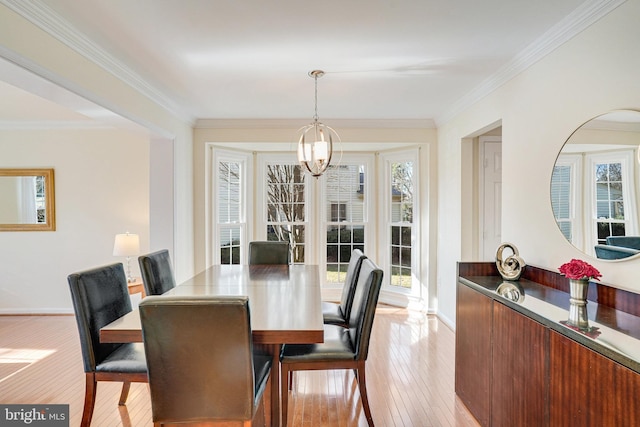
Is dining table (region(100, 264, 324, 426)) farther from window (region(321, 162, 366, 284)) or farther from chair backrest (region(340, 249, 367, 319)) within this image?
window (region(321, 162, 366, 284))

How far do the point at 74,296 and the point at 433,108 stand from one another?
3781mm

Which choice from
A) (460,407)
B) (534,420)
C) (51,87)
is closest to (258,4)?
(51,87)

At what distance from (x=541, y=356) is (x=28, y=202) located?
555 centimetres

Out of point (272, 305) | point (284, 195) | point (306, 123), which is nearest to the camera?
point (272, 305)

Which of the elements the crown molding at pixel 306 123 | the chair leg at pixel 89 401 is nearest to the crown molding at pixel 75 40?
the crown molding at pixel 306 123

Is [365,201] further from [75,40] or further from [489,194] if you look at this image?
[75,40]

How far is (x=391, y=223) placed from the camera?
5.13 metres

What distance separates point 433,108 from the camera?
13.3 feet

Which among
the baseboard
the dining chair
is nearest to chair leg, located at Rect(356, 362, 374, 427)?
the dining chair

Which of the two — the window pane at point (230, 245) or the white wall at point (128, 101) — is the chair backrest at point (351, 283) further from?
the window pane at point (230, 245)

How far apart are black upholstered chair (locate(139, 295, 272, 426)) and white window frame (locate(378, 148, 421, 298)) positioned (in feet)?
11.7

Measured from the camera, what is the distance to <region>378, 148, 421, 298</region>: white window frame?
4.78 meters

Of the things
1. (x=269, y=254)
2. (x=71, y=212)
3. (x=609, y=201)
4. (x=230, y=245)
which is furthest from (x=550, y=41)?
(x=71, y=212)

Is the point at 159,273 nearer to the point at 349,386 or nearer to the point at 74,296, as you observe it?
the point at 74,296
